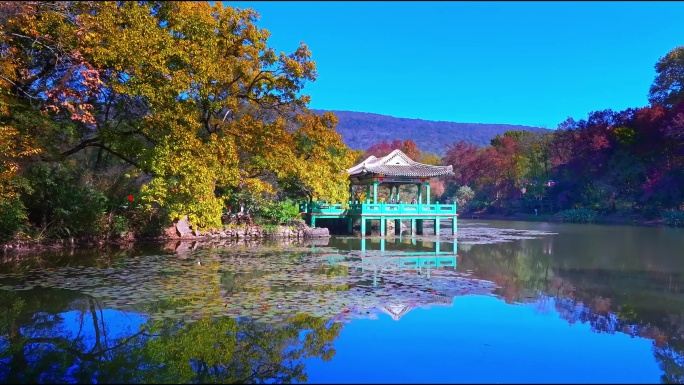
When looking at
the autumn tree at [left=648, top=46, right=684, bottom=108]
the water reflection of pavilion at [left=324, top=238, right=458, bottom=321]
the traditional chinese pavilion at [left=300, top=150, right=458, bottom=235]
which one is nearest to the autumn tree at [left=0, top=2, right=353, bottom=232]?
the water reflection of pavilion at [left=324, top=238, right=458, bottom=321]

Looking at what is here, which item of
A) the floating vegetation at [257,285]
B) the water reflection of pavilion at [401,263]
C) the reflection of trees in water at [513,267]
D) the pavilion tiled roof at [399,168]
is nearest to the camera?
the floating vegetation at [257,285]

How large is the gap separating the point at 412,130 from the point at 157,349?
106638 millimetres

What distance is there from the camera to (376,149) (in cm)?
5469

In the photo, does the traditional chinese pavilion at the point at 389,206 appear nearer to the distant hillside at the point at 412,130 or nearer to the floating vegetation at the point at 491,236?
the floating vegetation at the point at 491,236

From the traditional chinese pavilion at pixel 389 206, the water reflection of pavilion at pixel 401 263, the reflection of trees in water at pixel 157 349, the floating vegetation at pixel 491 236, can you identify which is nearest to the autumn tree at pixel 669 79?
the floating vegetation at pixel 491 236

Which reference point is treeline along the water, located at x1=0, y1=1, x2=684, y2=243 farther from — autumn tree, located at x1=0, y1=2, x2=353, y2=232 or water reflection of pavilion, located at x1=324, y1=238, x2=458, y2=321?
water reflection of pavilion, located at x1=324, y1=238, x2=458, y2=321

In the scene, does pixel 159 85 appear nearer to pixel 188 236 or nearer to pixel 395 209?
pixel 188 236

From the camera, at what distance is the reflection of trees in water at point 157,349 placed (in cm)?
430

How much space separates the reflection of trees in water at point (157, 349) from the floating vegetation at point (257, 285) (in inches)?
16.1

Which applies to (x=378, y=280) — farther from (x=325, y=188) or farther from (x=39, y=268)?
(x=325, y=188)

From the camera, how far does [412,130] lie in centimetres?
10906

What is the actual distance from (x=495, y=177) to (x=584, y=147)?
9.40 m

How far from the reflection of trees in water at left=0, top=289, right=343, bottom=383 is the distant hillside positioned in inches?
3611

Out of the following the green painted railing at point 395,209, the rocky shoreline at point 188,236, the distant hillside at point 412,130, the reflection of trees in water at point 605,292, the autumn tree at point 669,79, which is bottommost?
the reflection of trees in water at point 605,292
